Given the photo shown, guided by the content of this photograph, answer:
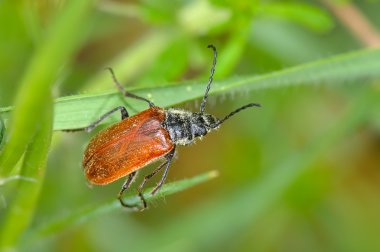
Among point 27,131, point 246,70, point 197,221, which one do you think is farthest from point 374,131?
point 27,131

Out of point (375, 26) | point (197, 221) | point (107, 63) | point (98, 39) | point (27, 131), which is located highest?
point (98, 39)

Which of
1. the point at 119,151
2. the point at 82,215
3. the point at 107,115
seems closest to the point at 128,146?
the point at 119,151

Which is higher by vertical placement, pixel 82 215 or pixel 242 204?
pixel 242 204

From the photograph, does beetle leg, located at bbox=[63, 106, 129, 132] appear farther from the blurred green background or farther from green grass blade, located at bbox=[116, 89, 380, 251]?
green grass blade, located at bbox=[116, 89, 380, 251]

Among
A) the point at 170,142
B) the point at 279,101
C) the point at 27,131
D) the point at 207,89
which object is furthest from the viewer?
the point at 279,101

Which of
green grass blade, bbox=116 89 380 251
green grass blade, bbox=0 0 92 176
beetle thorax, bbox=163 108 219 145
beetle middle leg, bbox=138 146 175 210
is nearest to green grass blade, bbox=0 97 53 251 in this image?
green grass blade, bbox=0 0 92 176

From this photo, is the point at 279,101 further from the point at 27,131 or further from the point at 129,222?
the point at 27,131

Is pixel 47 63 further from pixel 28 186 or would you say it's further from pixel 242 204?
pixel 242 204
